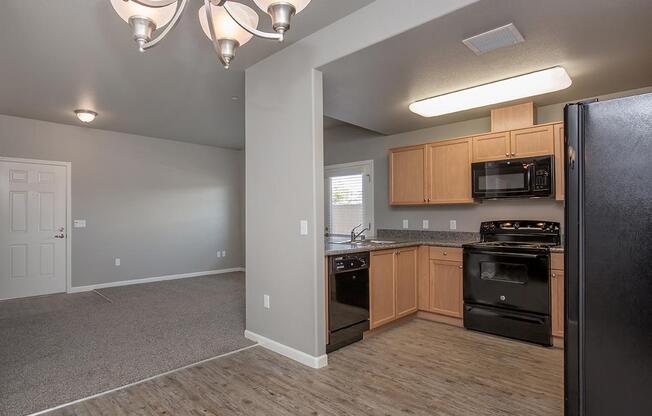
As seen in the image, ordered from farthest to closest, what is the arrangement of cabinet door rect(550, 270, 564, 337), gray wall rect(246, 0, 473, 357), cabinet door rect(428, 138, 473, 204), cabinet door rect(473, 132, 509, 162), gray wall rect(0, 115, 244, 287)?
1. gray wall rect(0, 115, 244, 287)
2. cabinet door rect(428, 138, 473, 204)
3. cabinet door rect(473, 132, 509, 162)
4. cabinet door rect(550, 270, 564, 337)
5. gray wall rect(246, 0, 473, 357)

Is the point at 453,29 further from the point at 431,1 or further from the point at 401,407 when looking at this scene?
the point at 401,407

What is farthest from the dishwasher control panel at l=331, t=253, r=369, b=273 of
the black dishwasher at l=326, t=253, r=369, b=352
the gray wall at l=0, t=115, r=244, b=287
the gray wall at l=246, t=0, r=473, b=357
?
the gray wall at l=0, t=115, r=244, b=287

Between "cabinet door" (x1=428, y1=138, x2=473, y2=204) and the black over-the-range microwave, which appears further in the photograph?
"cabinet door" (x1=428, y1=138, x2=473, y2=204)

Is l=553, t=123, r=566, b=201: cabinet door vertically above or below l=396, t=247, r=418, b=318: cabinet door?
above

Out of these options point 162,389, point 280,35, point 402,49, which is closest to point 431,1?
point 402,49

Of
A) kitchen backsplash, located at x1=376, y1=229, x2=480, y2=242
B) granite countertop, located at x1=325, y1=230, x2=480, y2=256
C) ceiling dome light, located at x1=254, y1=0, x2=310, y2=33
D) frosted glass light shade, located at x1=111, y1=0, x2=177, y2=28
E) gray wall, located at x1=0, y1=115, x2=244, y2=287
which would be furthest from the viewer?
gray wall, located at x1=0, y1=115, x2=244, y2=287

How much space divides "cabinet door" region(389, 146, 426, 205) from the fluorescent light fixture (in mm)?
664

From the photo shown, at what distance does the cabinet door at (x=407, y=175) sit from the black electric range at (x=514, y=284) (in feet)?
3.32

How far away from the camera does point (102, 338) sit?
11.7ft

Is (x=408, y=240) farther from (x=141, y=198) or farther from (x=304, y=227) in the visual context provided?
(x=141, y=198)

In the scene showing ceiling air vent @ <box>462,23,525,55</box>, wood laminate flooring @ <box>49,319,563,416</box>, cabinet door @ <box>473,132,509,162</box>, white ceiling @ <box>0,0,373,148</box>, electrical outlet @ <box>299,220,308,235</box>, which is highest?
white ceiling @ <box>0,0,373,148</box>

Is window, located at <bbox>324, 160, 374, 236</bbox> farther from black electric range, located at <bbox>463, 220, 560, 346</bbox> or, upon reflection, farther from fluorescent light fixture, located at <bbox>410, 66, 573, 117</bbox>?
black electric range, located at <bbox>463, 220, 560, 346</bbox>

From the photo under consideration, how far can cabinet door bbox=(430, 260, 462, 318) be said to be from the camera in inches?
154

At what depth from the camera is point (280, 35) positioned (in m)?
1.62
